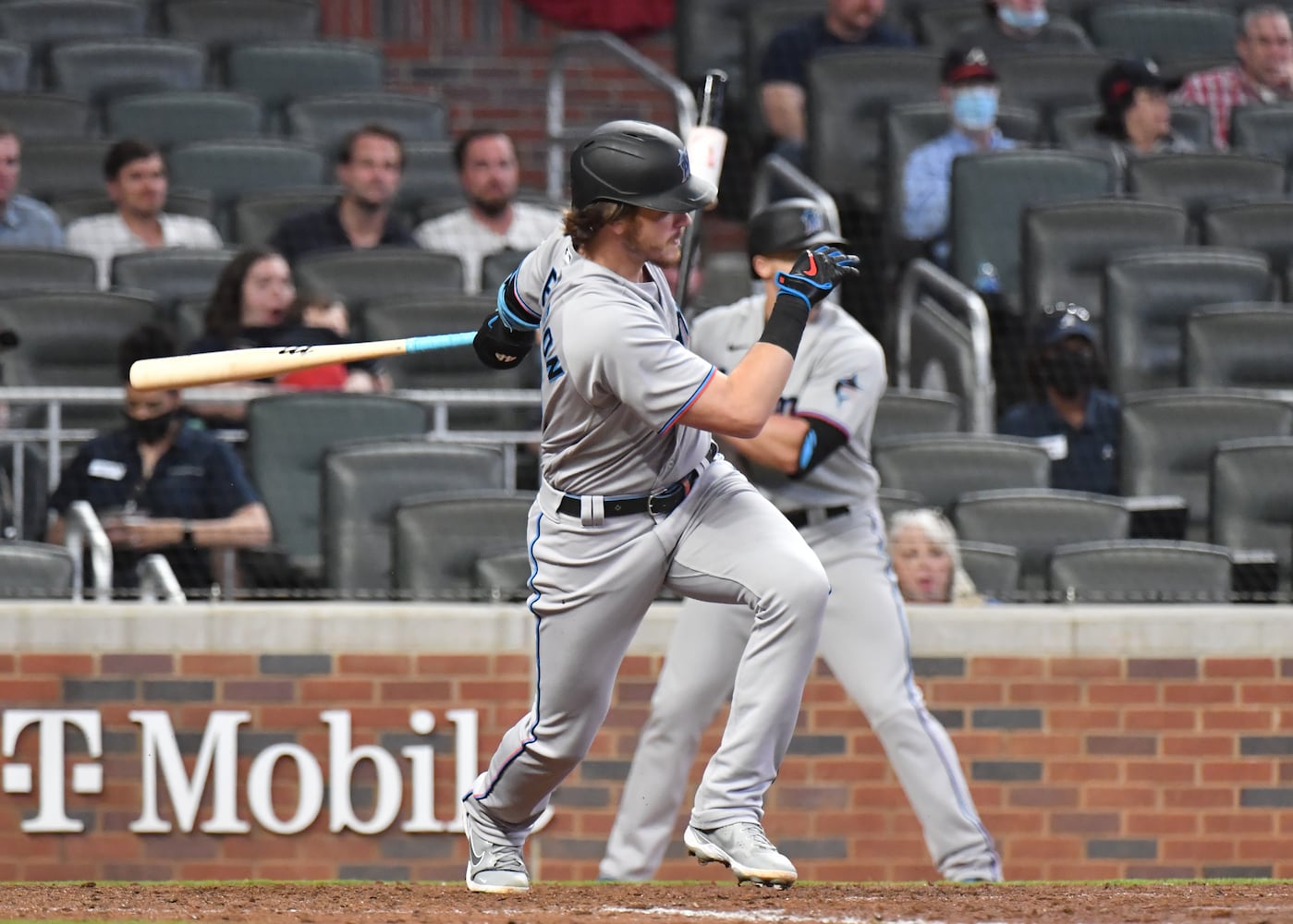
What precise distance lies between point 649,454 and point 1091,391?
3504mm

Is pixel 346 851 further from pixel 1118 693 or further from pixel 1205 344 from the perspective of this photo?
pixel 1205 344

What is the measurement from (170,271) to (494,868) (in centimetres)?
389

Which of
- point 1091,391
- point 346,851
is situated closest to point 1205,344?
point 1091,391

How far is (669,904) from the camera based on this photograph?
4242 millimetres

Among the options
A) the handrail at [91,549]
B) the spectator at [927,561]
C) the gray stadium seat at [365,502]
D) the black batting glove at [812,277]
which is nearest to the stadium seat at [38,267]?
the handrail at [91,549]

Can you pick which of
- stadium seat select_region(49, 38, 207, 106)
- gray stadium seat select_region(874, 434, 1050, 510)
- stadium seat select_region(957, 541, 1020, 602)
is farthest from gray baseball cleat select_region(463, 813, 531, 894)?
stadium seat select_region(49, 38, 207, 106)

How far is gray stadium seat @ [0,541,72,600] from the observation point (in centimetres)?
583

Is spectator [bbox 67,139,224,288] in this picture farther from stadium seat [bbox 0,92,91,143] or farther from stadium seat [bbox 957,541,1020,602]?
stadium seat [bbox 957,541,1020,602]

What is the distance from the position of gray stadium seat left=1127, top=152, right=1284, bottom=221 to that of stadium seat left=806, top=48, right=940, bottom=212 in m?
1.12

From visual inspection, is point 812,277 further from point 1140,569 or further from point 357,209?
point 357,209

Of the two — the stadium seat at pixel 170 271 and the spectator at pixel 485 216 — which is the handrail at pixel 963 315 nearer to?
the spectator at pixel 485 216

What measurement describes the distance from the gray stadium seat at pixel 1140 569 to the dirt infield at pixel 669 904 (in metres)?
1.48

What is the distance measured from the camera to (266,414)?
650 centimetres

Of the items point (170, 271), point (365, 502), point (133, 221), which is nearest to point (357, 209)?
point (170, 271)
